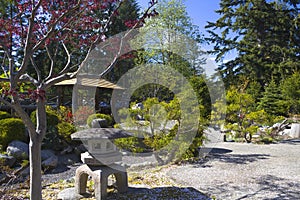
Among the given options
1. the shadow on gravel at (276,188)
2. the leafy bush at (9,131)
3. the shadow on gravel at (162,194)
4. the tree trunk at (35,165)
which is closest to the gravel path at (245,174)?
the shadow on gravel at (276,188)

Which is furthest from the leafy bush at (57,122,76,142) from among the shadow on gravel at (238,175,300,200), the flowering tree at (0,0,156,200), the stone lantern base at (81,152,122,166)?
the shadow on gravel at (238,175,300,200)

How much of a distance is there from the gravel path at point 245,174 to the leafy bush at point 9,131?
3.21 meters

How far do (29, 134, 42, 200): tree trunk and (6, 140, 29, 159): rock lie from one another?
96.0 inches

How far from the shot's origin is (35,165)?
7.87ft

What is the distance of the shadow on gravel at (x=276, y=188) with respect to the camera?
115 inches

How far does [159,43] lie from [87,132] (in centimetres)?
740

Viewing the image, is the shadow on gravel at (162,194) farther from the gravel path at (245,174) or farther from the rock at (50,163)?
the rock at (50,163)

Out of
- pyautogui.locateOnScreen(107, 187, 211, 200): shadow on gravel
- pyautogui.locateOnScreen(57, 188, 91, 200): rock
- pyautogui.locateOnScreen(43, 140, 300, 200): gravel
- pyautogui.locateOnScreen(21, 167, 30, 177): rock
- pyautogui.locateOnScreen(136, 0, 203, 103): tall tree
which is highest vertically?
pyautogui.locateOnScreen(136, 0, 203, 103): tall tree

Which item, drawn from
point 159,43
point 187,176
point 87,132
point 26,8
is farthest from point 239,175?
point 159,43

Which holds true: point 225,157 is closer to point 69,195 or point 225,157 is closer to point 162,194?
point 162,194

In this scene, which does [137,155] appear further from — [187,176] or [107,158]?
[107,158]

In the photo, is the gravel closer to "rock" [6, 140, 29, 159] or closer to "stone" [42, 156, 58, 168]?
"stone" [42, 156, 58, 168]

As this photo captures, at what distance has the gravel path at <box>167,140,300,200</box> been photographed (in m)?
3.05

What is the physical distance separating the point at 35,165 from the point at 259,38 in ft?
48.8
